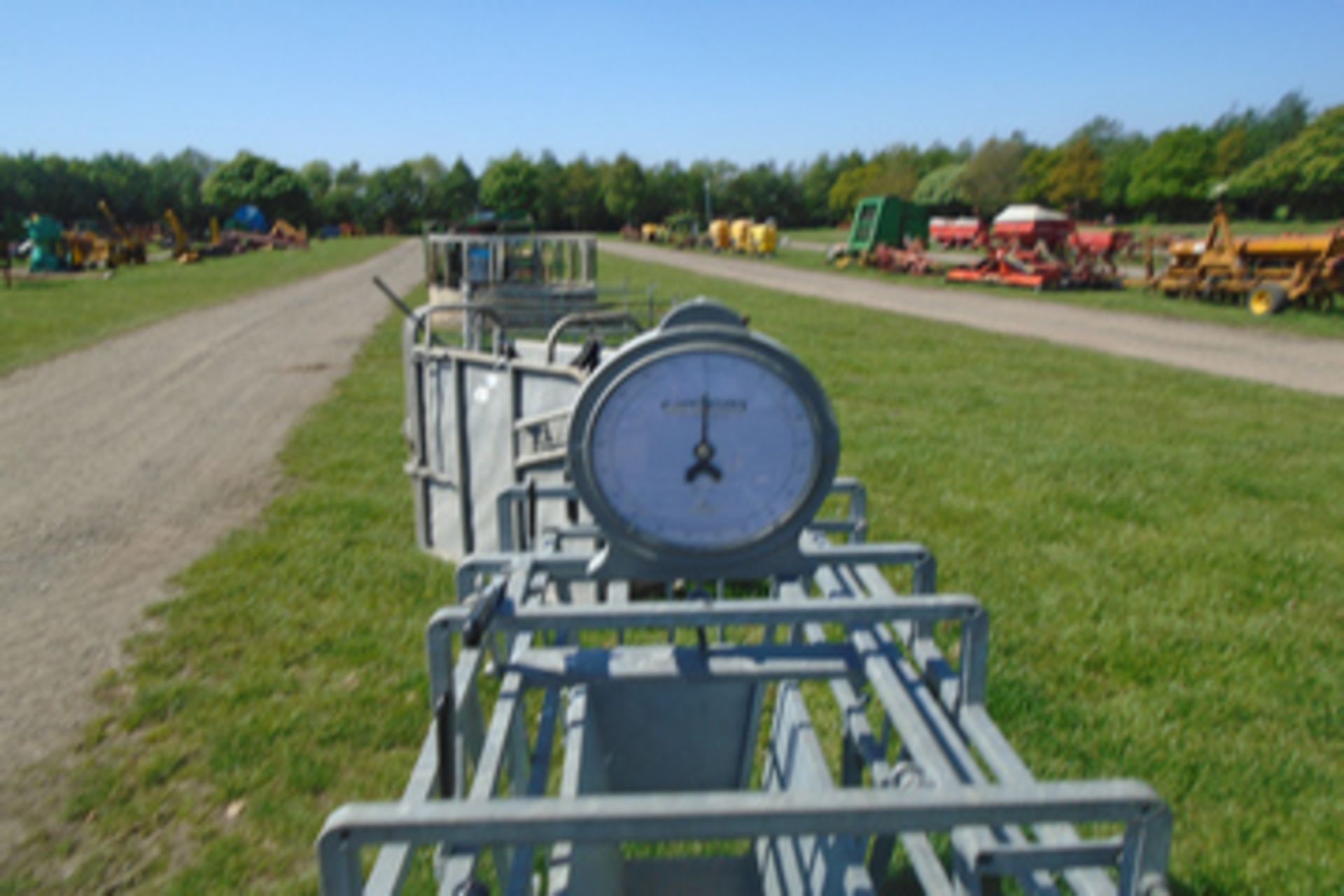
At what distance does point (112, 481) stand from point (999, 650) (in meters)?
7.29

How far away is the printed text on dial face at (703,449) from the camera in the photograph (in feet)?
6.46

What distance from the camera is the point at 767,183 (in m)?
91.5

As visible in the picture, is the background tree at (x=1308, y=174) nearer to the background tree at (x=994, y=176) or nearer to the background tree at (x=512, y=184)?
the background tree at (x=994, y=176)

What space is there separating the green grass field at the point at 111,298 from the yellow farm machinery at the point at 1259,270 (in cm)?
2259

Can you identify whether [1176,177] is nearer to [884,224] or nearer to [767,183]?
[767,183]

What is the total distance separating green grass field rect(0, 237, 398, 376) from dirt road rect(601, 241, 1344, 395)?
15.8 metres

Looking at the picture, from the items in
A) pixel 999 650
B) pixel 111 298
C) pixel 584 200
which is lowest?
pixel 999 650

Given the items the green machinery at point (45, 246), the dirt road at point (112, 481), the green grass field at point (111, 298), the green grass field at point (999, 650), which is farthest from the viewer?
the green machinery at point (45, 246)

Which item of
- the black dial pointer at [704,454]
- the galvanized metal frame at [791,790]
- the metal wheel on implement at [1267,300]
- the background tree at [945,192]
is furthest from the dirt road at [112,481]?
the background tree at [945,192]

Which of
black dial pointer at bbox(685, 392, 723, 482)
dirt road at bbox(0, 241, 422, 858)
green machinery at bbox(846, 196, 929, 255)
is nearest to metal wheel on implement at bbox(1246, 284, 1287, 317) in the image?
green machinery at bbox(846, 196, 929, 255)

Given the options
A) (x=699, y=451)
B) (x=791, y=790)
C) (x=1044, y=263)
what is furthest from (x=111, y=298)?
(x=791, y=790)

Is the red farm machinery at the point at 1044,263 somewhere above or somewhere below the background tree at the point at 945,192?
below

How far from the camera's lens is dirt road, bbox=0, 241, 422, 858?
4605mm

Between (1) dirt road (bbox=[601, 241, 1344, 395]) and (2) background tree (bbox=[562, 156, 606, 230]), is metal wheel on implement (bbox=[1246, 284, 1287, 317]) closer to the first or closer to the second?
(1) dirt road (bbox=[601, 241, 1344, 395])
